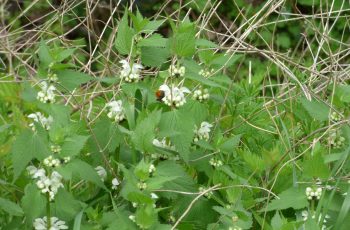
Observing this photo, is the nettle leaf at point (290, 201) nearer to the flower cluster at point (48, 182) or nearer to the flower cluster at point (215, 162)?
the flower cluster at point (215, 162)

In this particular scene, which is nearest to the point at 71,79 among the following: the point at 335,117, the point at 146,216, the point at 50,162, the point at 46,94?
the point at 46,94

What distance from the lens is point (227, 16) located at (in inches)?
279

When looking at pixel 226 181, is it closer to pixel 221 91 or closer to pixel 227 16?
pixel 221 91

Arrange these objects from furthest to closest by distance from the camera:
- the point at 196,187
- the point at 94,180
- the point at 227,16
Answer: the point at 227,16
the point at 196,187
the point at 94,180

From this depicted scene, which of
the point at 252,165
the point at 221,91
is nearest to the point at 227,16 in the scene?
the point at 221,91

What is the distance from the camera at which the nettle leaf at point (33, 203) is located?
2369 mm

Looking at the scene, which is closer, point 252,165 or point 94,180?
point 94,180

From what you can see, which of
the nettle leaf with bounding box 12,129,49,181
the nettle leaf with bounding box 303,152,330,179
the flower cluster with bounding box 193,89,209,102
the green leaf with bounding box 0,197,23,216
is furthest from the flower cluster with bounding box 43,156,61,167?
the nettle leaf with bounding box 303,152,330,179

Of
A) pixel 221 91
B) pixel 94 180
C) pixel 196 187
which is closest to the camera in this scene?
pixel 94 180

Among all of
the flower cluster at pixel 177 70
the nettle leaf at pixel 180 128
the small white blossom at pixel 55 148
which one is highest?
the flower cluster at pixel 177 70

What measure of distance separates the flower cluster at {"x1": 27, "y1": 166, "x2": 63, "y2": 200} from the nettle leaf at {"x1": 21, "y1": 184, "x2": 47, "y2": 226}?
0.06 feet

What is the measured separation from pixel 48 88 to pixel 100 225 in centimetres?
42

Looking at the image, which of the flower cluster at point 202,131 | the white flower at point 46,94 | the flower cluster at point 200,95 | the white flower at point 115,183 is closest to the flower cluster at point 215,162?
the flower cluster at point 202,131

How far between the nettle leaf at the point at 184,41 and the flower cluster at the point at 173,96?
10cm
